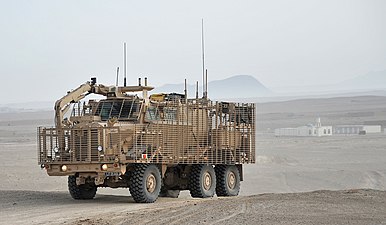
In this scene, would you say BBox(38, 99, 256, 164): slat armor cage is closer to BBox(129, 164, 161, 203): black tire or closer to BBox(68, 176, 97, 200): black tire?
BBox(129, 164, 161, 203): black tire

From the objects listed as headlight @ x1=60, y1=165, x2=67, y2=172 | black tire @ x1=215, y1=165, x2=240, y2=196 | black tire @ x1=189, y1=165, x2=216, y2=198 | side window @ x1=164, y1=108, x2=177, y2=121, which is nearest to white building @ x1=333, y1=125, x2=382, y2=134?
black tire @ x1=215, y1=165, x2=240, y2=196

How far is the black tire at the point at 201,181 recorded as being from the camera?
76.8 ft

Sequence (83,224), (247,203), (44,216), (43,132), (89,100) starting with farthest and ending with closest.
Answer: (89,100), (43,132), (247,203), (44,216), (83,224)

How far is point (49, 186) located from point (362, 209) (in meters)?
15.0

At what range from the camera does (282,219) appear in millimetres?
15680

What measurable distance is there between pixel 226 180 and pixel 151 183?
435cm

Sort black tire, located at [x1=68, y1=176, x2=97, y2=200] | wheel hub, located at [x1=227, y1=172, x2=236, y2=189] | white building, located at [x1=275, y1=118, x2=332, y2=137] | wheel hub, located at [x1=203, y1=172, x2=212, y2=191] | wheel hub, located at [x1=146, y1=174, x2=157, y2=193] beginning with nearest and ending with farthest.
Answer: wheel hub, located at [x1=146, y1=174, x2=157, y2=193] < black tire, located at [x1=68, y1=176, x2=97, y2=200] < wheel hub, located at [x1=203, y1=172, x2=212, y2=191] < wheel hub, located at [x1=227, y1=172, x2=236, y2=189] < white building, located at [x1=275, y1=118, x2=332, y2=137]

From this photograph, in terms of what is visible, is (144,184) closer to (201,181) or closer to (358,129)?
(201,181)

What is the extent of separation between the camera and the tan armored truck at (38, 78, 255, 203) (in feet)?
67.7

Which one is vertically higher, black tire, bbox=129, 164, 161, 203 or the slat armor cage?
the slat armor cage

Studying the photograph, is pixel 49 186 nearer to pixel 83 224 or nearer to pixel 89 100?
pixel 89 100

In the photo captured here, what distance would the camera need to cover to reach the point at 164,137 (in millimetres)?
22047

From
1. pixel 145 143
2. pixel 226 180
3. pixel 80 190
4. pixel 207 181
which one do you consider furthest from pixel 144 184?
pixel 226 180

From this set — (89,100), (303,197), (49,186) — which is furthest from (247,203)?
(49,186)
